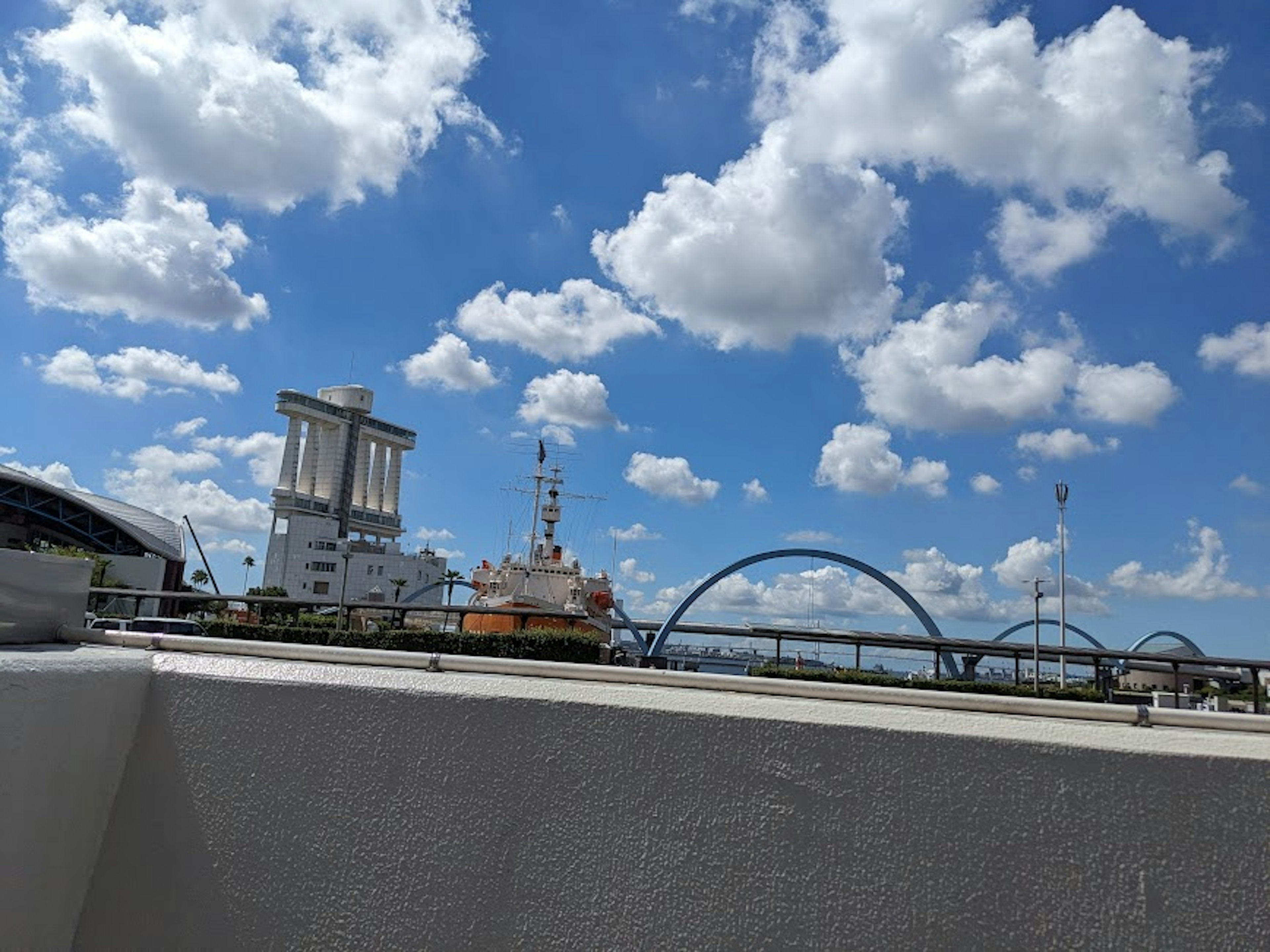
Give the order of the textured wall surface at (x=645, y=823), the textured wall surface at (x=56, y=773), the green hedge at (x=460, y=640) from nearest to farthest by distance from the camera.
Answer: the textured wall surface at (x=645, y=823)
the textured wall surface at (x=56, y=773)
the green hedge at (x=460, y=640)

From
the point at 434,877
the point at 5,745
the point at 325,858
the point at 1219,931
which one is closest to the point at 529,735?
the point at 434,877

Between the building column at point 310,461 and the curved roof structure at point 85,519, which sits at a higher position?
the building column at point 310,461

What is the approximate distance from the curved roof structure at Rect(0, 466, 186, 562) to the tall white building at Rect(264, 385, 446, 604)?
58.2ft

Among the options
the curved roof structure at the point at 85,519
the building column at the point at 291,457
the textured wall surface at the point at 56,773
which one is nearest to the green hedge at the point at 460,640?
the textured wall surface at the point at 56,773

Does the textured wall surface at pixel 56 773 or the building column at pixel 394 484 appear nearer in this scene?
the textured wall surface at pixel 56 773

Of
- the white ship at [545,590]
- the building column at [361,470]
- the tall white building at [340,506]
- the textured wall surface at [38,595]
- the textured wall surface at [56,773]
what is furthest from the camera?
the building column at [361,470]

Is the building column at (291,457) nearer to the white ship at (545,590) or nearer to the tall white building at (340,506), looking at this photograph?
the tall white building at (340,506)

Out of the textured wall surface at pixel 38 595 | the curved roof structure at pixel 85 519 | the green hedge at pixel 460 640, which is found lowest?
the green hedge at pixel 460 640

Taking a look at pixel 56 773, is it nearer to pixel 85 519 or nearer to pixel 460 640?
pixel 460 640

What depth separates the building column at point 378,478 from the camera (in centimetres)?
10188

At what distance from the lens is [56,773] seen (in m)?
2.62

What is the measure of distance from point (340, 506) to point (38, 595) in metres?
96.3

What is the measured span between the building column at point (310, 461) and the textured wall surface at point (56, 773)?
317ft

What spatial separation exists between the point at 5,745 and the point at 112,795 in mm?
467
